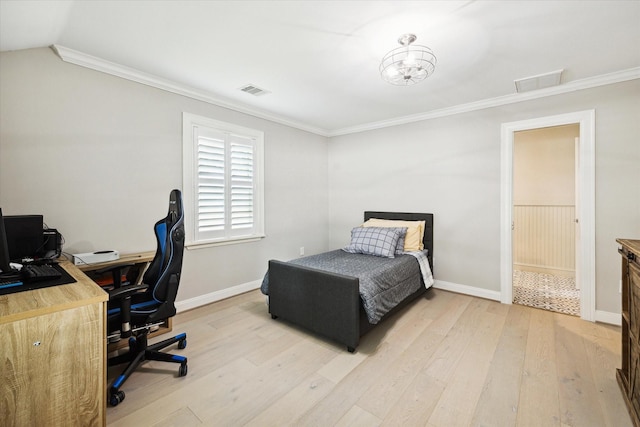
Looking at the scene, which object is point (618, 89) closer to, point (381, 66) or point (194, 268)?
point (381, 66)

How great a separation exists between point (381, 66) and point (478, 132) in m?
1.78

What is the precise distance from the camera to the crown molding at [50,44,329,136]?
2324 millimetres

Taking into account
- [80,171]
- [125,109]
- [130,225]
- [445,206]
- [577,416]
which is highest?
[125,109]

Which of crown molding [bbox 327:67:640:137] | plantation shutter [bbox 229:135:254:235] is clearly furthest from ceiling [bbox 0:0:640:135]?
plantation shutter [bbox 229:135:254:235]

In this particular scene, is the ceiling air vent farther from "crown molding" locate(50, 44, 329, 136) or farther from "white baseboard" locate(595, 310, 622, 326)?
"white baseboard" locate(595, 310, 622, 326)

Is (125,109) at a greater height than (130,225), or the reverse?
(125,109)

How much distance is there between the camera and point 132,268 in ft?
8.38

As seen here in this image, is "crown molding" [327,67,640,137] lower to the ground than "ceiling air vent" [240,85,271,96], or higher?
lower

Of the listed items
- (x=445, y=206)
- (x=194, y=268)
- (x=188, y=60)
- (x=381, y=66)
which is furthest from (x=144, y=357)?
(x=445, y=206)

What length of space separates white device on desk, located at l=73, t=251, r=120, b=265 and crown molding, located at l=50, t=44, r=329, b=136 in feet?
5.40

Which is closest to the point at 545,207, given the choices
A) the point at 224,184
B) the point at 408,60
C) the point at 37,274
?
the point at 408,60

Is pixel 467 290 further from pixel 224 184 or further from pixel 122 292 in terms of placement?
pixel 122 292

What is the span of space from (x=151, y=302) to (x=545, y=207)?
5627 millimetres

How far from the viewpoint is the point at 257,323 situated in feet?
9.25
